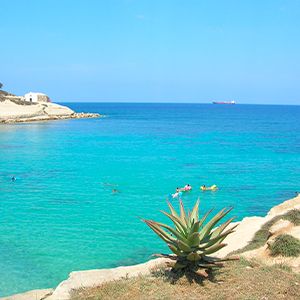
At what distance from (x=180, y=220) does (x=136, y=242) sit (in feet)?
32.1

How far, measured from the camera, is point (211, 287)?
8.02m

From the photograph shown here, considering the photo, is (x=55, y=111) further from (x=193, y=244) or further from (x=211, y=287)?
(x=211, y=287)

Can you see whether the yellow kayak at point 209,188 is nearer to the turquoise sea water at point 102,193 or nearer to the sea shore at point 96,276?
the turquoise sea water at point 102,193

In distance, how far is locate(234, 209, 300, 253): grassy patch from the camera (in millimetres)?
Answer: 13055

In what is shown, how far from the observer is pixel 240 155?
45812 millimetres

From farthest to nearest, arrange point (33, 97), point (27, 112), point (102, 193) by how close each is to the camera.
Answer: point (33, 97), point (27, 112), point (102, 193)

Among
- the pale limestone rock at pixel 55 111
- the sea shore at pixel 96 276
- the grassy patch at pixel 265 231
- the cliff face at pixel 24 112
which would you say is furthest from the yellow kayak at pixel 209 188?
the pale limestone rock at pixel 55 111

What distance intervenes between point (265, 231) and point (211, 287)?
290 inches

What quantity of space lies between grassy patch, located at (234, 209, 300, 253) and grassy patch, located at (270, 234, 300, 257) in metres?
1.45

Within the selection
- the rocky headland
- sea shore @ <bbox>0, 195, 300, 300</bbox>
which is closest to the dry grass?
sea shore @ <bbox>0, 195, 300, 300</bbox>

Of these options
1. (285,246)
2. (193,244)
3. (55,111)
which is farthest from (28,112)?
(193,244)

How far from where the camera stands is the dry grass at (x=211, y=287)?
25.4ft

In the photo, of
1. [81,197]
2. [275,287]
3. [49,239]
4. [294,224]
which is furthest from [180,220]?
[81,197]

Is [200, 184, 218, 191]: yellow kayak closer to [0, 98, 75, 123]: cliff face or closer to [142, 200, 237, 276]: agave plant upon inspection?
[142, 200, 237, 276]: agave plant
